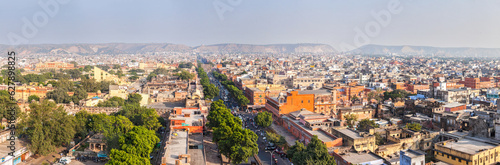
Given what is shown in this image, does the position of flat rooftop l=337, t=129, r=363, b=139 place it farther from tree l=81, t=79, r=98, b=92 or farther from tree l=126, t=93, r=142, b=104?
tree l=81, t=79, r=98, b=92

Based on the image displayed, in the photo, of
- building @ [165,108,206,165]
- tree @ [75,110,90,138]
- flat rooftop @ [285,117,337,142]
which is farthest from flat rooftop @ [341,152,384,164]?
tree @ [75,110,90,138]

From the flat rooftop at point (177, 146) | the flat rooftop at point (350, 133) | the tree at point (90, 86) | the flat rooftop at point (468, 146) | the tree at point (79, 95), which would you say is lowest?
the flat rooftop at point (177, 146)

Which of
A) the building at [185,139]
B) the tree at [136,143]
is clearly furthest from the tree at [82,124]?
the tree at [136,143]

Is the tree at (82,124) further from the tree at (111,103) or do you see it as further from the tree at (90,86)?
the tree at (90,86)

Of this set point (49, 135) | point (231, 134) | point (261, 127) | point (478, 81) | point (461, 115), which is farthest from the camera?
point (478, 81)

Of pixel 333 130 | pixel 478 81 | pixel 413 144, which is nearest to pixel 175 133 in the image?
pixel 333 130

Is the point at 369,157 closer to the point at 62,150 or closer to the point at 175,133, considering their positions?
the point at 175,133
